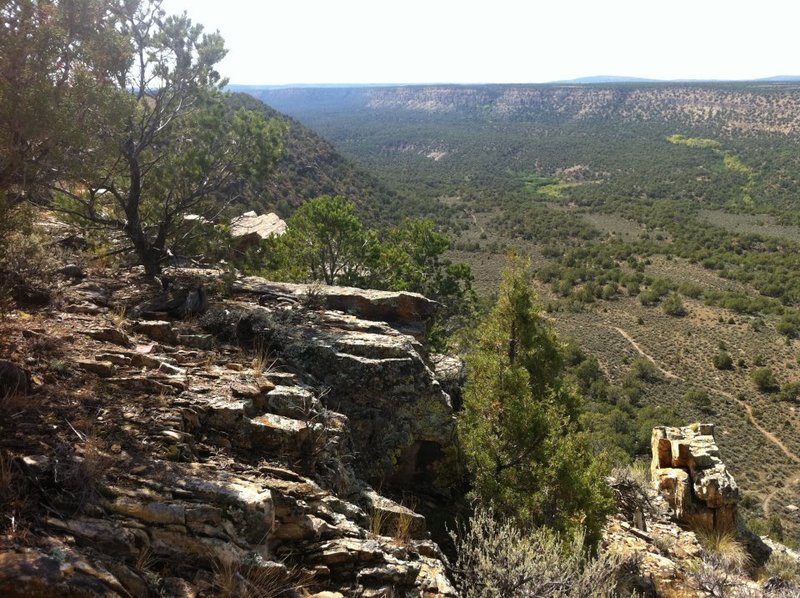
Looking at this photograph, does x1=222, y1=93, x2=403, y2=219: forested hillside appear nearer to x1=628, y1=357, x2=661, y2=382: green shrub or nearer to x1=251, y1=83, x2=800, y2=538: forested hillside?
x1=251, y1=83, x2=800, y2=538: forested hillside

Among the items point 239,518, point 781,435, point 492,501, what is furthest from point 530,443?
point 781,435

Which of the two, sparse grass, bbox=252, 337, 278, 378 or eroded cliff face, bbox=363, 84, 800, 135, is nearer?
sparse grass, bbox=252, 337, 278, 378

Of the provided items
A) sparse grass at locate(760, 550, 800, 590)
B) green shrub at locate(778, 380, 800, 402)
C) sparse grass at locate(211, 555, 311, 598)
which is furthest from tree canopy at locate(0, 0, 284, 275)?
green shrub at locate(778, 380, 800, 402)

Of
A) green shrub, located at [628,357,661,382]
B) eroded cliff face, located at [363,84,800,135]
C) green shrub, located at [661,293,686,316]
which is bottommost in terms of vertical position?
green shrub, located at [628,357,661,382]

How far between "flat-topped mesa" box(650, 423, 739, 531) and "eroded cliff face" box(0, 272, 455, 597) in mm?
7912

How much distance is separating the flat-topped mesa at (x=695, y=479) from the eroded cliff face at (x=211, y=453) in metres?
7.91

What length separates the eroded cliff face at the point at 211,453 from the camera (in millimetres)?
3895

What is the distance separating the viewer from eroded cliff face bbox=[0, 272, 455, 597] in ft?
12.8

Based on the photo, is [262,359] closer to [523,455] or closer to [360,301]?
[360,301]

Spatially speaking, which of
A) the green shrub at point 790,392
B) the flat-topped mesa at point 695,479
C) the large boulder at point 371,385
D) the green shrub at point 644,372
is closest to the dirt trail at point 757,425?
the green shrub at point 644,372

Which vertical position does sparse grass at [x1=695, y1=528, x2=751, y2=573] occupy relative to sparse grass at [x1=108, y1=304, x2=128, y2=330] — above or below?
below

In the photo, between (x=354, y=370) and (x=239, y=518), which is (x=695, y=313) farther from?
(x=239, y=518)

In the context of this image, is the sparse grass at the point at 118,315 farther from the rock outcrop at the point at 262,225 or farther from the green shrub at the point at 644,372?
the green shrub at the point at 644,372

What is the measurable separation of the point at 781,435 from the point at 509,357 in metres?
24.5
